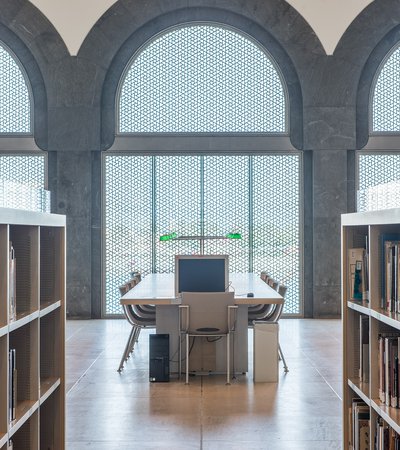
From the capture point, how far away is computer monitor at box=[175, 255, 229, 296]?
6.85 meters

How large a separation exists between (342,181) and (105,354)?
487cm

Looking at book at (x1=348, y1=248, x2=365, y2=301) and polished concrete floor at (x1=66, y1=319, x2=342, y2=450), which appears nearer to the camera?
book at (x1=348, y1=248, x2=365, y2=301)

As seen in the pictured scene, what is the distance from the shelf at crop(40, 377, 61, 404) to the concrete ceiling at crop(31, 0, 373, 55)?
7.86m

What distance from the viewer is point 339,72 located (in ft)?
36.1

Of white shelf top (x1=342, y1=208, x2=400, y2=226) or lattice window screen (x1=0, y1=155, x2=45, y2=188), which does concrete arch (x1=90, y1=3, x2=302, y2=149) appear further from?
white shelf top (x1=342, y1=208, x2=400, y2=226)

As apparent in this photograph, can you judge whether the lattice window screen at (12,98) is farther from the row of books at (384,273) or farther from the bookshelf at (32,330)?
the row of books at (384,273)

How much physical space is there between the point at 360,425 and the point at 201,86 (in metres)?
8.22

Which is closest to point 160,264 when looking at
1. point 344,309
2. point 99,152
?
point 99,152

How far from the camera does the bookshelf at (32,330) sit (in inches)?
112

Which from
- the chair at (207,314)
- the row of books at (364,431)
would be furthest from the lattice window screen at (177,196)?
the row of books at (364,431)

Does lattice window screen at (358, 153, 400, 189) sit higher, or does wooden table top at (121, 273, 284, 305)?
lattice window screen at (358, 153, 400, 189)

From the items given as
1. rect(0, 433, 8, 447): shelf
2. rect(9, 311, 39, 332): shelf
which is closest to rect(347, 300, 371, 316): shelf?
rect(9, 311, 39, 332): shelf

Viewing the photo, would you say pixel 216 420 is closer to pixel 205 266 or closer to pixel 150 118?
pixel 205 266

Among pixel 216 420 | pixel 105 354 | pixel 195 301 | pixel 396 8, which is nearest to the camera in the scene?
pixel 216 420
